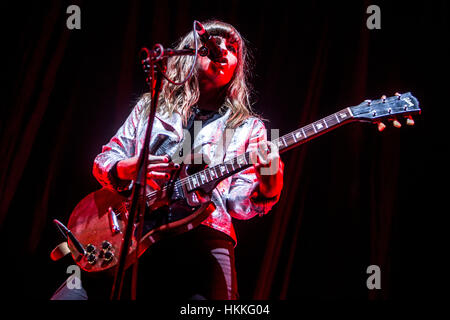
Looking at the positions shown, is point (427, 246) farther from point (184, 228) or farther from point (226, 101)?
point (184, 228)

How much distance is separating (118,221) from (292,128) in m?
1.63

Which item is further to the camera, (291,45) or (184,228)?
(291,45)

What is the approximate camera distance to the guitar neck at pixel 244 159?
1775mm

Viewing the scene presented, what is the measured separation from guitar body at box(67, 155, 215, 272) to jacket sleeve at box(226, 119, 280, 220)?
0.52ft

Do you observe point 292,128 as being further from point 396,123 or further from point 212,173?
point 212,173

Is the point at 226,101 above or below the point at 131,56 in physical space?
below

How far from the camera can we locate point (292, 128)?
291 cm

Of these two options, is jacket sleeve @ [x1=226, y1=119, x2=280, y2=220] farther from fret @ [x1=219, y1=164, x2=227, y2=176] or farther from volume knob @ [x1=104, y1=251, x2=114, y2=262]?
volume knob @ [x1=104, y1=251, x2=114, y2=262]

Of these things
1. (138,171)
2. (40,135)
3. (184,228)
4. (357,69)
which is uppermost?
(357,69)

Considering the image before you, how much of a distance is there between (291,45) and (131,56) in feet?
4.25

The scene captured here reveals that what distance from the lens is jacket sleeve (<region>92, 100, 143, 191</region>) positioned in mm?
1788

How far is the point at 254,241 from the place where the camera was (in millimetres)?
2863
